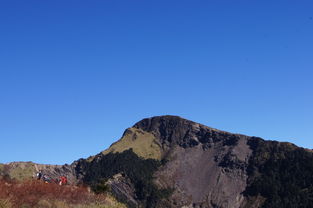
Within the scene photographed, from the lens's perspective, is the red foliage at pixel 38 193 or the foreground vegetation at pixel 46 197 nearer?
the foreground vegetation at pixel 46 197

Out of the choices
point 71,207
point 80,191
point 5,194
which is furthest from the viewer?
point 80,191

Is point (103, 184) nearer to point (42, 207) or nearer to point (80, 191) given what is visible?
point (80, 191)

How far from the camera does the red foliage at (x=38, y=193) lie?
1630 cm

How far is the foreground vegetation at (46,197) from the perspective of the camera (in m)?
16.0

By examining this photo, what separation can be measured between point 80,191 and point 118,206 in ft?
7.05

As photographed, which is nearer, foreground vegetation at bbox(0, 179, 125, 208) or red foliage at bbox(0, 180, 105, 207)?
foreground vegetation at bbox(0, 179, 125, 208)

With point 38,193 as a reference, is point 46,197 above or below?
below

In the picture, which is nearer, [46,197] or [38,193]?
[46,197]

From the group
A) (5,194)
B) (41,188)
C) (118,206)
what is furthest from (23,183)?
(118,206)

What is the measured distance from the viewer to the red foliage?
53.5ft

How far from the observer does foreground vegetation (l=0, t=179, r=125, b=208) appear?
16047 millimetres

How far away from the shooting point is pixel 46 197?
17.5 metres

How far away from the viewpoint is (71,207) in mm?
17453

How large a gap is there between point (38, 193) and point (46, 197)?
55 cm
